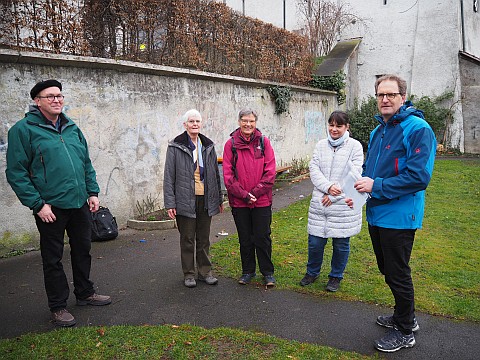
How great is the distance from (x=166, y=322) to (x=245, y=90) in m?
7.93

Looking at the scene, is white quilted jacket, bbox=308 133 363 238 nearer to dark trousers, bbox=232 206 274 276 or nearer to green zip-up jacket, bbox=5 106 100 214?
dark trousers, bbox=232 206 274 276

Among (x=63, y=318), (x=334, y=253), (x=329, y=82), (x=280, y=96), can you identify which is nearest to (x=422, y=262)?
(x=334, y=253)

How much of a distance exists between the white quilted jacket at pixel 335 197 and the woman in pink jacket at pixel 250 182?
21.3 inches

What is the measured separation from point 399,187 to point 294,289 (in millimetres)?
1964

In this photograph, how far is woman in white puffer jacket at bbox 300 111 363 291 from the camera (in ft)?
15.0

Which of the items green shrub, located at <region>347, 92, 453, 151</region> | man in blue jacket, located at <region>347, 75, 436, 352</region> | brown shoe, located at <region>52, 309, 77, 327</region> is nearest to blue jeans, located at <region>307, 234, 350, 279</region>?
man in blue jacket, located at <region>347, 75, 436, 352</region>

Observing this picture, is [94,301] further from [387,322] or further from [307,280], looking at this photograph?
[387,322]

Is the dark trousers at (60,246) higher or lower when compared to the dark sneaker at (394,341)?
higher

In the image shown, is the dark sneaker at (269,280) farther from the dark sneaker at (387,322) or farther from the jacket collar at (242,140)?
the jacket collar at (242,140)

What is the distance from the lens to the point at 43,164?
3.91 metres

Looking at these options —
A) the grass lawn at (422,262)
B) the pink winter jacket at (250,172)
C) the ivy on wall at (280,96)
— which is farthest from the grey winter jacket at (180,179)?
the ivy on wall at (280,96)

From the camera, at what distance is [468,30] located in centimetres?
1906

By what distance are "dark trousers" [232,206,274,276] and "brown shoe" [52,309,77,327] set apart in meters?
1.93

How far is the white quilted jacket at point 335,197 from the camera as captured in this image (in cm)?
459
